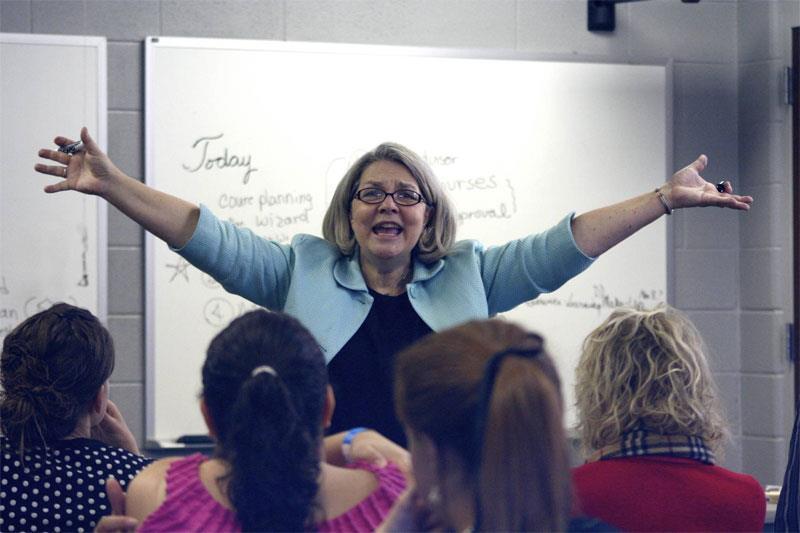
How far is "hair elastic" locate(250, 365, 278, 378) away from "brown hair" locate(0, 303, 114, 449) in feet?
1.68

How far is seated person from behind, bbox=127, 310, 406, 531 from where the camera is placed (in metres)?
1.20

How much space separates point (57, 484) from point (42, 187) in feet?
4.92

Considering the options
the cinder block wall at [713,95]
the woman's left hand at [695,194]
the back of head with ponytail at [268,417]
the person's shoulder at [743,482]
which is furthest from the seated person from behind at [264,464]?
the cinder block wall at [713,95]

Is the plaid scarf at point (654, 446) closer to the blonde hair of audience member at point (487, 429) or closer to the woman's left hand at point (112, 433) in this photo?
the blonde hair of audience member at point (487, 429)

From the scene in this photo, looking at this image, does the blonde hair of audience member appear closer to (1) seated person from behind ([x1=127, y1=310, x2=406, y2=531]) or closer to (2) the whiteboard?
(1) seated person from behind ([x1=127, y1=310, x2=406, y2=531])

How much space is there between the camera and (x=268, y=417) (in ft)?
3.94

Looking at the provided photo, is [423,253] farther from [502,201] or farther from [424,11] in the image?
[424,11]

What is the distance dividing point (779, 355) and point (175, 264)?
6.42 feet

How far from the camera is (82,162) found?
1858 mm

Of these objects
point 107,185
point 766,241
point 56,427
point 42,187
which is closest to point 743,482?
point 56,427

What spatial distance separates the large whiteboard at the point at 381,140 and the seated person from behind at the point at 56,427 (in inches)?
51.1

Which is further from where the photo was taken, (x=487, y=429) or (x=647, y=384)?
(x=647, y=384)

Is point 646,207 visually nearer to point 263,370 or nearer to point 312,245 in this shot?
point 312,245

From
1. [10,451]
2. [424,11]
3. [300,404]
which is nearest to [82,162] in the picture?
[10,451]
